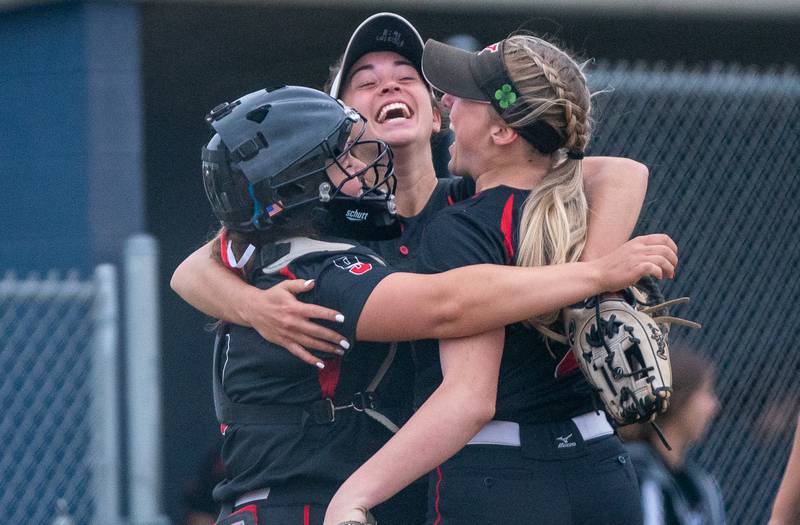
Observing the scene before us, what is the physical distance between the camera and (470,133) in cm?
280

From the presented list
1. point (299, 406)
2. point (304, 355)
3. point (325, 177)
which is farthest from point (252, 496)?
point (325, 177)

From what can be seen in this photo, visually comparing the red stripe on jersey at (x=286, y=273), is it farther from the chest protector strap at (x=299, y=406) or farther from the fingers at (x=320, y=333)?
the fingers at (x=320, y=333)

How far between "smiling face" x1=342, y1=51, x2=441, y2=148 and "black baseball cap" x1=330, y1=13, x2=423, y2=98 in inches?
0.7

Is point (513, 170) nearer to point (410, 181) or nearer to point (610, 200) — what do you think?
point (610, 200)

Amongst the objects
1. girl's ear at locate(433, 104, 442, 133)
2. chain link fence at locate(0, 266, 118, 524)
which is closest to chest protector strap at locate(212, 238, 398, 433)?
girl's ear at locate(433, 104, 442, 133)

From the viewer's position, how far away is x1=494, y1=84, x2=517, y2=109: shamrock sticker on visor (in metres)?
2.70

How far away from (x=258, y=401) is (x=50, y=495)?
3.27 m

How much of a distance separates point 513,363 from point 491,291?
24 cm

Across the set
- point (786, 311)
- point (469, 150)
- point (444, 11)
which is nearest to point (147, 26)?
point (444, 11)

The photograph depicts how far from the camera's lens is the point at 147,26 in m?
7.33

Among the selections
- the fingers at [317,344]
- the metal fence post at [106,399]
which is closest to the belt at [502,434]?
the fingers at [317,344]

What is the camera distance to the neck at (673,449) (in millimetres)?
4203

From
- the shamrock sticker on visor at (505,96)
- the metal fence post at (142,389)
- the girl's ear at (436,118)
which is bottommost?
the metal fence post at (142,389)

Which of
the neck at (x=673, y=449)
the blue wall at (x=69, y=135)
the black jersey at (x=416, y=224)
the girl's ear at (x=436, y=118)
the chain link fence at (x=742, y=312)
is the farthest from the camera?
the blue wall at (x=69, y=135)
